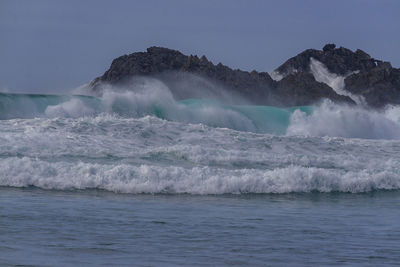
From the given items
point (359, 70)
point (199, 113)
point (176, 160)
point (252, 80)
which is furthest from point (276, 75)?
point (176, 160)

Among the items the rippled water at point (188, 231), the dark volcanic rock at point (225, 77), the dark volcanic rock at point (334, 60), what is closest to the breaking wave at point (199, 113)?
the rippled water at point (188, 231)

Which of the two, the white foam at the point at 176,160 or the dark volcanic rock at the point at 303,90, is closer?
the white foam at the point at 176,160

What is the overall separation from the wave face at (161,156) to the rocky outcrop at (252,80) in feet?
73.4

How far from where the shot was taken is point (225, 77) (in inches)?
1951

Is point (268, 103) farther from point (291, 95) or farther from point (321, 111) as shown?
point (321, 111)

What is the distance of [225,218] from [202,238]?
142 cm

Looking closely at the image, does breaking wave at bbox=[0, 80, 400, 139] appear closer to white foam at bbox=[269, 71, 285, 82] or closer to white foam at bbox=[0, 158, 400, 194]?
white foam at bbox=[0, 158, 400, 194]

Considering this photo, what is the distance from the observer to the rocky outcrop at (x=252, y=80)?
47.3 m

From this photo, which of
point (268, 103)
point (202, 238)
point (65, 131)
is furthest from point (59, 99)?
point (268, 103)

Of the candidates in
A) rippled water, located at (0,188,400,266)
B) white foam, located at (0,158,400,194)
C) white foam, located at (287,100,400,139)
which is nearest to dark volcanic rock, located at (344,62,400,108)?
white foam, located at (287,100,400,139)

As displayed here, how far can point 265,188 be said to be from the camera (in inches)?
418

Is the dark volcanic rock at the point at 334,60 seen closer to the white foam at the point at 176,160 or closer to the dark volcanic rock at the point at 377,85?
the dark volcanic rock at the point at 377,85

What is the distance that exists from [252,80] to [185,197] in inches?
1709

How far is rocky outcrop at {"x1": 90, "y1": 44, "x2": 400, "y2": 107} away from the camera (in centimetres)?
4731
